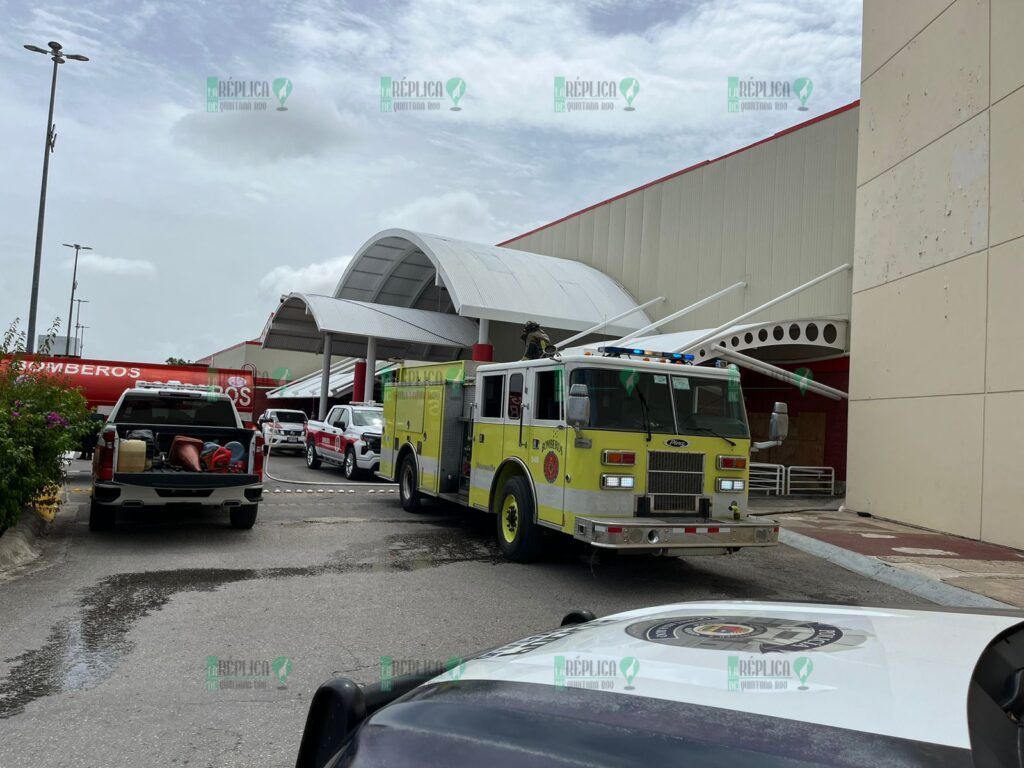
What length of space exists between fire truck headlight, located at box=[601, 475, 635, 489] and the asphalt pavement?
42.4 inches

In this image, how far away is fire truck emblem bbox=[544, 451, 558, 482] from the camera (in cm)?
873

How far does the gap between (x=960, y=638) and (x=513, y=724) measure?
43.9 inches

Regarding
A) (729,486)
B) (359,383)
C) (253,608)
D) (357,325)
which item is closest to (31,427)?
(253,608)

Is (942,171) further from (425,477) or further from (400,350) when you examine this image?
(400,350)

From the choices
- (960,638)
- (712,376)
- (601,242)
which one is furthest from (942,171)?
(601,242)

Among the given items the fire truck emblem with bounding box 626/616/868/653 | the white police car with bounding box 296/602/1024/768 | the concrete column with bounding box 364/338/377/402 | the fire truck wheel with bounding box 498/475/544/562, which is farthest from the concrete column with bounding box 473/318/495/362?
the white police car with bounding box 296/602/1024/768

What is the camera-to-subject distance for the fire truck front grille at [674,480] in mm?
8469

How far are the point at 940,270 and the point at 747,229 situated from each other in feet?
34.7

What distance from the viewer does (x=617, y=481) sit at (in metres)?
8.28

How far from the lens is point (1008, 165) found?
1149 cm

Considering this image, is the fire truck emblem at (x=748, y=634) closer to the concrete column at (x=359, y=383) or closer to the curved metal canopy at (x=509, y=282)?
the curved metal canopy at (x=509, y=282)

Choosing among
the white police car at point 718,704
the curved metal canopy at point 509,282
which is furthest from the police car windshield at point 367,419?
the white police car at point 718,704

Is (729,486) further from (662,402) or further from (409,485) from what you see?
(409,485)

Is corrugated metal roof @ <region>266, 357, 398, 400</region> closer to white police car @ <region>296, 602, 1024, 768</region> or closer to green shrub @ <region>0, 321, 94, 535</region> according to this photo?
green shrub @ <region>0, 321, 94, 535</region>
